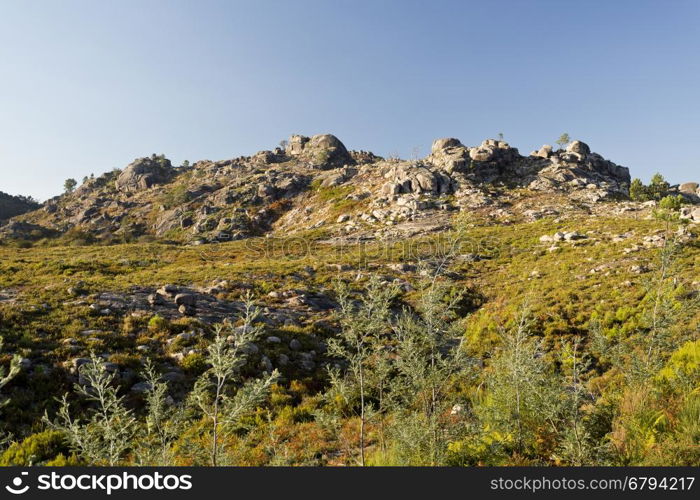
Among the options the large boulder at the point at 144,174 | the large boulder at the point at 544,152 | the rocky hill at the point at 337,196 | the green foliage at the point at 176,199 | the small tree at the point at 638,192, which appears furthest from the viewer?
the large boulder at the point at 144,174

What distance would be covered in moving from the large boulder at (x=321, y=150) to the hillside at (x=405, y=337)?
1922 inches

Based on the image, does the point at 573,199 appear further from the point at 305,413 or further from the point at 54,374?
the point at 54,374

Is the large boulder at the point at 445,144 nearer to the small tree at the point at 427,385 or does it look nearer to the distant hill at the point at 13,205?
the small tree at the point at 427,385

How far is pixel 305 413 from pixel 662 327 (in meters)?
8.10

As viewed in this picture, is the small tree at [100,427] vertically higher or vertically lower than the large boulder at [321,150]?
lower

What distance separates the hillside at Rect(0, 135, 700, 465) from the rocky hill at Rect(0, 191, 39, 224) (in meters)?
74.2

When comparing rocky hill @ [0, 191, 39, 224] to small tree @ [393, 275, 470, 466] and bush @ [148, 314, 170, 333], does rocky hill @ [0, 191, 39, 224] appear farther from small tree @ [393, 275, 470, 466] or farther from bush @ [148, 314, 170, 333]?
small tree @ [393, 275, 470, 466]

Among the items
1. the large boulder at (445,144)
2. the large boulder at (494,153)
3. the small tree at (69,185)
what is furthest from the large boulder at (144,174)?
the large boulder at (494,153)

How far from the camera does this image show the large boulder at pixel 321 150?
10075 cm

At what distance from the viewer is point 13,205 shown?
375 ft
